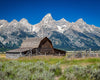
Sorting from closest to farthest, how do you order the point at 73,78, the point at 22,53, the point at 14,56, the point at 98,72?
the point at 73,78
the point at 98,72
the point at 22,53
the point at 14,56

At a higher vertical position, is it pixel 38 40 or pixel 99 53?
pixel 38 40

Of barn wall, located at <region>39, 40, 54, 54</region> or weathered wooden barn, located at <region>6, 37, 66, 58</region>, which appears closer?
weathered wooden barn, located at <region>6, 37, 66, 58</region>

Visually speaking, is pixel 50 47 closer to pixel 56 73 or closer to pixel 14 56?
pixel 14 56

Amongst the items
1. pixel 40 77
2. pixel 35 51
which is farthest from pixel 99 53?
pixel 40 77

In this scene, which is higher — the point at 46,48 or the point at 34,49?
the point at 46,48

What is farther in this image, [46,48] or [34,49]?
[46,48]

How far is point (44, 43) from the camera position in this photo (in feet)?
188

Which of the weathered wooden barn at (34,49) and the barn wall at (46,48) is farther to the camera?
the barn wall at (46,48)

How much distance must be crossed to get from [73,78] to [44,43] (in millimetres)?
47367

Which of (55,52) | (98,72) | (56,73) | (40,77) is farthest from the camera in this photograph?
(55,52)

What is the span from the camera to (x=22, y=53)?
158 ft

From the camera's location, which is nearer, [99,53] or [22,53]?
[99,53]

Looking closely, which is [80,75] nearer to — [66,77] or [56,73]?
[66,77]

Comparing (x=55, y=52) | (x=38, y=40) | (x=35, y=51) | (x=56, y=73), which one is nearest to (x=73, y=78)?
(x=56, y=73)
